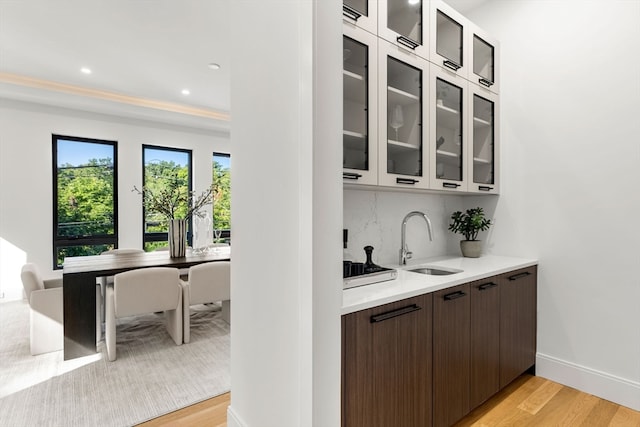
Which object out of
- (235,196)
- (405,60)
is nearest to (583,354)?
(405,60)

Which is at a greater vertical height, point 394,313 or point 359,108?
point 359,108

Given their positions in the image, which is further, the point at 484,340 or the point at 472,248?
the point at 472,248

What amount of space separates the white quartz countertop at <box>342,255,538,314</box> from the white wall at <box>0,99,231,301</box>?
196 inches

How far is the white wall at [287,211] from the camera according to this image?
110cm

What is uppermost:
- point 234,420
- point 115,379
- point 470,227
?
point 470,227

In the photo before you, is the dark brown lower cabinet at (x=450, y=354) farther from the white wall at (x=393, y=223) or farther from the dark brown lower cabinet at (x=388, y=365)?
the white wall at (x=393, y=223)

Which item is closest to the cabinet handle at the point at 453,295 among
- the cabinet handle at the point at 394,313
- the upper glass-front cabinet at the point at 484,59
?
the cabinet handle at the point at 394,313

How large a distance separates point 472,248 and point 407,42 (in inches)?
61.7

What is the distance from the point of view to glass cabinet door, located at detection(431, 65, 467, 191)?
6.93 feet

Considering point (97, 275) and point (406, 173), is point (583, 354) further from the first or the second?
point (97, 275)

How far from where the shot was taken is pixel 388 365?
1.33m

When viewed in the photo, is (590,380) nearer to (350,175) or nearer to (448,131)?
(448,131)

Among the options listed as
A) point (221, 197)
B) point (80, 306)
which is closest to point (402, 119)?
point (80, 306)

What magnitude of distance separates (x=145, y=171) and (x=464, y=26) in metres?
5.23
